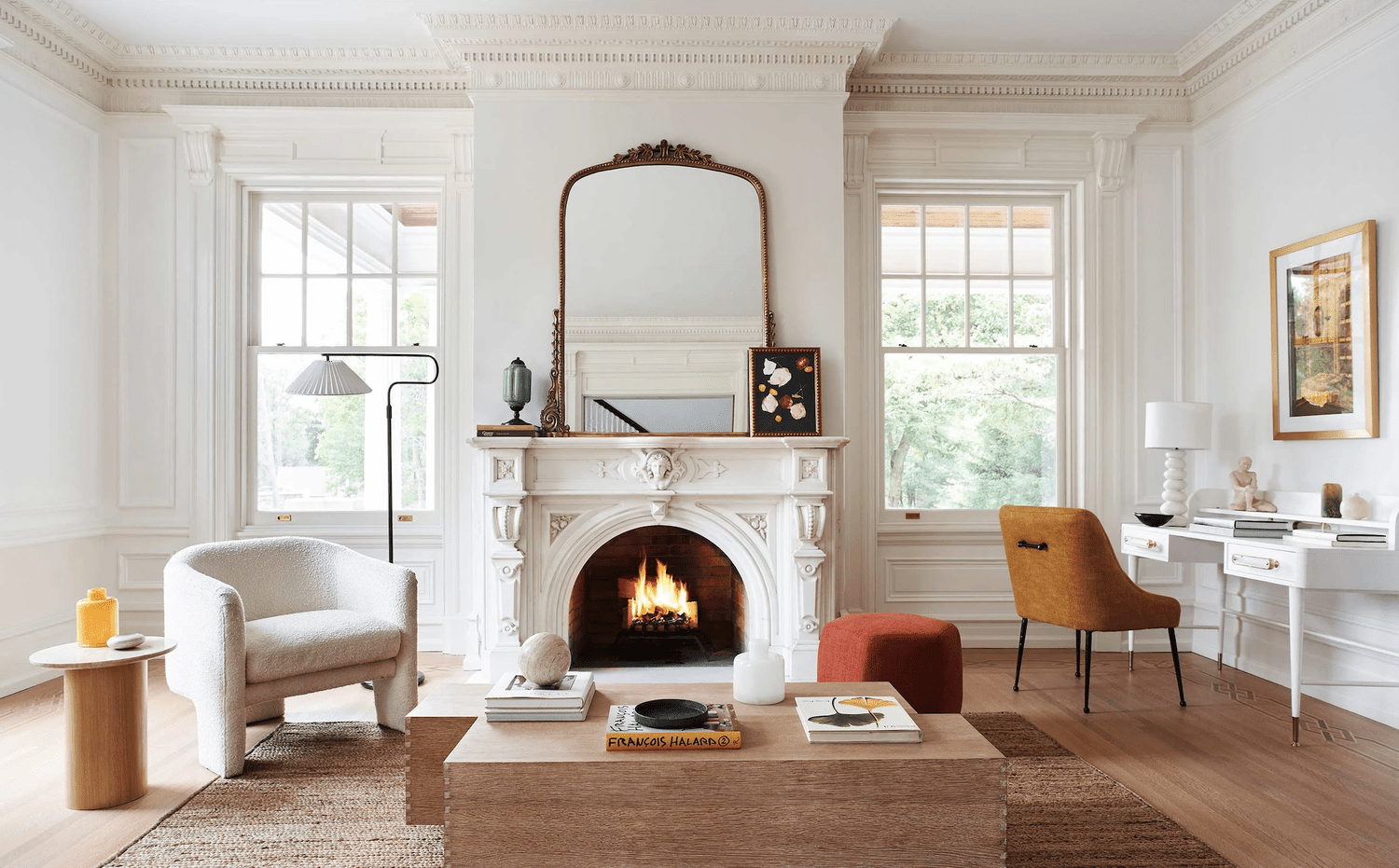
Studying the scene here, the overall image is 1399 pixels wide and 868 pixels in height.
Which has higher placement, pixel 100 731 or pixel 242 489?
pixel 242 489

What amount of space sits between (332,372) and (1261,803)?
157 inches

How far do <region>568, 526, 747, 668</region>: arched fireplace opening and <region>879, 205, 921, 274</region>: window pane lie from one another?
1948mm

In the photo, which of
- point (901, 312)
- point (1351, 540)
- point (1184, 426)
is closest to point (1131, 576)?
point (1184, 426)

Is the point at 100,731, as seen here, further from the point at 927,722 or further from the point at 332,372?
the point at 927,722

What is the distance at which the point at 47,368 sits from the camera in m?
4.21

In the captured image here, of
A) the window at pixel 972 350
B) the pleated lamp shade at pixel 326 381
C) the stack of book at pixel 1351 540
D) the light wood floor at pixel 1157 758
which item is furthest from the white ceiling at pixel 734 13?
the light wood floor at pixel 1157 758

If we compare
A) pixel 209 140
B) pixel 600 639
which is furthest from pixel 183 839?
pixel 209 140

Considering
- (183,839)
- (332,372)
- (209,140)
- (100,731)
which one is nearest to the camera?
(183,839)

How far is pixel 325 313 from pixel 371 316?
266 millimetres

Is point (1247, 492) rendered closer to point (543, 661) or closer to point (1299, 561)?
point (1299, 561)

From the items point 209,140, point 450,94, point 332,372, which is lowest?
point 332,372

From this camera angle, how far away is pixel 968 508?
489 cm

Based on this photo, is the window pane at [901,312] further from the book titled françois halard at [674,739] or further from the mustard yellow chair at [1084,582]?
the book titled françois halard at [674,739]

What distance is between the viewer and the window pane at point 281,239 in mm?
4871
